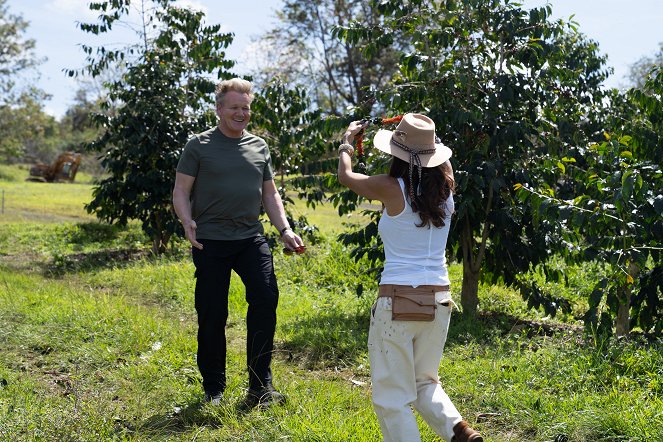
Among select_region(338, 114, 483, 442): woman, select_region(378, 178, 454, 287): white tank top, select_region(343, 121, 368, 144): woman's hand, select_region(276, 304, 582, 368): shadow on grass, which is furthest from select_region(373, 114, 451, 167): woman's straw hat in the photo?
select_region(276, 304, 582, 368): shadow on grass

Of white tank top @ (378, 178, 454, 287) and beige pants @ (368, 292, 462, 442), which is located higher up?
white tank top @ (378, 178, 454, 287)

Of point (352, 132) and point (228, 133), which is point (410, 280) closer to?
point (352, 132)

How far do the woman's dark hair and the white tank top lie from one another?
0.10 feet

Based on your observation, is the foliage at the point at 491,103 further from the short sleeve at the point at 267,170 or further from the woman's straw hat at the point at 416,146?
the woman's straw hat at the point at 416,146

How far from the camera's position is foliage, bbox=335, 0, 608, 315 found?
6.57 metres

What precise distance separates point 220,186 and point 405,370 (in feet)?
5.72

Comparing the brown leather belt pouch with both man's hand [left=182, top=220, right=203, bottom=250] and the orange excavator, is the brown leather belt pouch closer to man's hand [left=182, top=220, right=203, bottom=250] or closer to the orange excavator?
man's hand [left=182, top=220, right=203, bottom=250]

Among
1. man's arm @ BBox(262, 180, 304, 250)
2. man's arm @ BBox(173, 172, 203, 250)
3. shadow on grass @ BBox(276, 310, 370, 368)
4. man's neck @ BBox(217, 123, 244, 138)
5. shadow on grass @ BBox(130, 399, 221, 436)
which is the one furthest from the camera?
shadow on grass @ BBox(276, 310, 370, 368)

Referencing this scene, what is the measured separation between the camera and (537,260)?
6.85 meters

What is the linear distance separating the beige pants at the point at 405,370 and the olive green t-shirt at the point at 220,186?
4.59ft

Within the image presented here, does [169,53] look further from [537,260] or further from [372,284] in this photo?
[537,260]

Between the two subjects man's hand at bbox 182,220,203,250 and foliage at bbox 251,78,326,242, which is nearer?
man's hand at bbox 182,220,203,250

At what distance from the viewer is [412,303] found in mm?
3514

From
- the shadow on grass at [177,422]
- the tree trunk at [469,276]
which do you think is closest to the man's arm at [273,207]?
the shadow on grass at [177,422]
